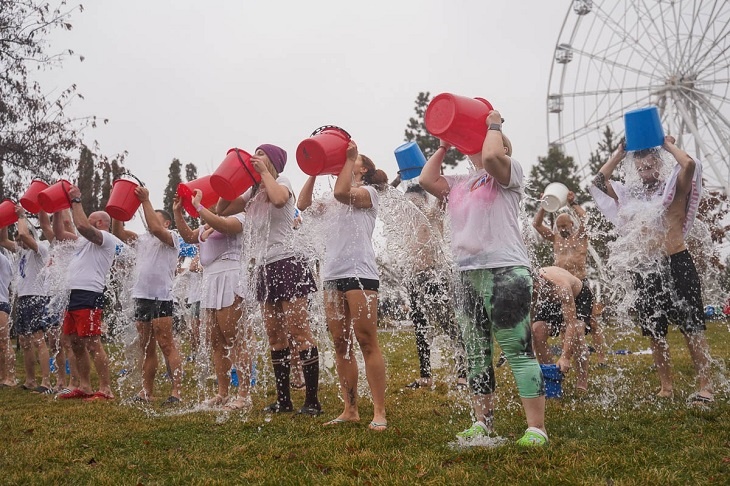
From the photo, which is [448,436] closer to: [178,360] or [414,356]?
[178,360]

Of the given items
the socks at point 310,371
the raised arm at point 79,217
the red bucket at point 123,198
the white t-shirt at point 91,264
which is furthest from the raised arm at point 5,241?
the socks at point 310,371

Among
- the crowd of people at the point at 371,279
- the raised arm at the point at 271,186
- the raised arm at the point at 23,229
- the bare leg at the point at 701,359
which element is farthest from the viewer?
the raised arm at the point at 23,229

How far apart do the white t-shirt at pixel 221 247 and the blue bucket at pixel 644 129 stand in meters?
3.13

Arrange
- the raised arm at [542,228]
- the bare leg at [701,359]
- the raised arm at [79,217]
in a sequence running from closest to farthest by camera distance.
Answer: the bare leg at [701,359] < the raised arm at [79,217] < the raised arm at [542,228]

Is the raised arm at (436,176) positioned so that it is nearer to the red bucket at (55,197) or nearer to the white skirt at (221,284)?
the white skirt at (221,284)

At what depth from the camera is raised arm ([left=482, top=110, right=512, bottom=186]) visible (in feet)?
9.43

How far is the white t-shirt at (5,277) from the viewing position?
6962mm

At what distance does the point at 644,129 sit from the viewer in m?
4.04

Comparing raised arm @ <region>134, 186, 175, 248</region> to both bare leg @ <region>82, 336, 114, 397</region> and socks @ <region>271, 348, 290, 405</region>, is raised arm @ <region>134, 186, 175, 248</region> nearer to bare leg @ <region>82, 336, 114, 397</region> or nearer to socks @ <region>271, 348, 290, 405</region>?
bare leg @ <region>82, 336, 114, 397</region>

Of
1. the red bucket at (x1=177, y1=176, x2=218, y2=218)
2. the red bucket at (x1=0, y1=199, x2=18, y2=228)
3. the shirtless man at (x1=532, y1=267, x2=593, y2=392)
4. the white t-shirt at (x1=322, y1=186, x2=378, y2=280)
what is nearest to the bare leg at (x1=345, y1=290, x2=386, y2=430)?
the white t-shirt at (x1=322, y1=186, x2=378, y2=280)

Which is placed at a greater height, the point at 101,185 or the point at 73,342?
the point at 101,185

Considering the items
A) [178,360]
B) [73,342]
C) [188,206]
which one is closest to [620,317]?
[188,206]

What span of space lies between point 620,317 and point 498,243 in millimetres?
2259

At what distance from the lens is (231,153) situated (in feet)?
13.1
